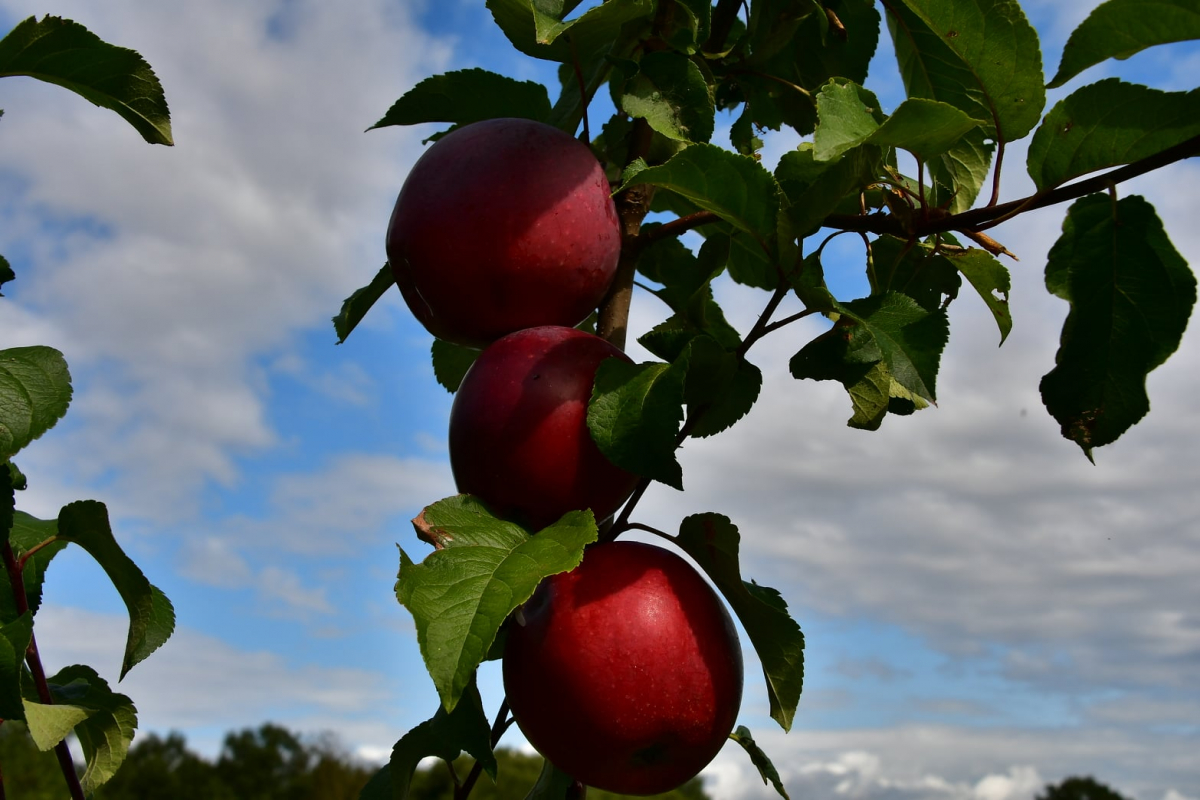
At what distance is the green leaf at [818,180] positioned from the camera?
82cm

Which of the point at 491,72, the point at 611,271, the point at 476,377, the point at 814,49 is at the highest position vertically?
the point at 814,49

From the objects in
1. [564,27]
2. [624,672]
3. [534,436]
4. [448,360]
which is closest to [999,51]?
[564,27]

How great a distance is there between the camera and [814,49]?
1.39m

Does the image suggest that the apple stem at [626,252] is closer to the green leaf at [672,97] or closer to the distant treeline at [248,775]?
the green leaf at [672,97]

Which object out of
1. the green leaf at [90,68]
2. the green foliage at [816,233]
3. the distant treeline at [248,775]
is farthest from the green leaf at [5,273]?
the distant treeline at [248,775]

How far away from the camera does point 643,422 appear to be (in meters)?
0.83

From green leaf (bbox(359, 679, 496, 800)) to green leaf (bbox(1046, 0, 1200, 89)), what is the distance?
805 mm

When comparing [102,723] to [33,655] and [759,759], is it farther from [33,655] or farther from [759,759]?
Answer: [759,759]

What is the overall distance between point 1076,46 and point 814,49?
0.54 meters

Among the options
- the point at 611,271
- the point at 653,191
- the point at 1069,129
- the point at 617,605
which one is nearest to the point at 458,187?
the point at 611,271

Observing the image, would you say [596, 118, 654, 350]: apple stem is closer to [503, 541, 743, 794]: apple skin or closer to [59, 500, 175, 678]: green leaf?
[503, 541, 743, 794]: apple skin

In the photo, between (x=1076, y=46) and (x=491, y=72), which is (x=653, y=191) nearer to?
(x=491, y=72)

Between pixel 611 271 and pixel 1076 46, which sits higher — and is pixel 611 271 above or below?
below

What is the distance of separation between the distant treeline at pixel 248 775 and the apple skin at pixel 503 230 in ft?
17.8
